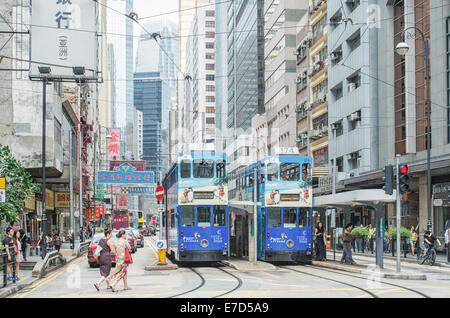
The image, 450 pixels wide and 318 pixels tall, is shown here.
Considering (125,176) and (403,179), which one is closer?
(403,179)

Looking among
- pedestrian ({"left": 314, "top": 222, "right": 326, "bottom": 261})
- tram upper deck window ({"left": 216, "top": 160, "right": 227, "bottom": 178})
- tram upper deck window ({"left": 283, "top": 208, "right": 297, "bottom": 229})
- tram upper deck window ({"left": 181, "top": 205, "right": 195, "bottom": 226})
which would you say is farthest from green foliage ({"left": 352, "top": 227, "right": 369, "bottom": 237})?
tram upper deck window ({"left": 181, "top": 205, "right": 195, "bottom": 226})

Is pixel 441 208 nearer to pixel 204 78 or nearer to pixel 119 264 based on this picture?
pixel 119 264

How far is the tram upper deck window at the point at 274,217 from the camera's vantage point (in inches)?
1061

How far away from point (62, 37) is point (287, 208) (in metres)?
12.5

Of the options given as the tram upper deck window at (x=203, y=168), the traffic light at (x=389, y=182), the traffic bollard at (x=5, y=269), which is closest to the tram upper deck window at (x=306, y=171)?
the tram upper deck window at (x=203, y=168)

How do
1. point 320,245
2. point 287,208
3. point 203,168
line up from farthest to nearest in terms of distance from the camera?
point 320,245, point 287,208, point 203,168

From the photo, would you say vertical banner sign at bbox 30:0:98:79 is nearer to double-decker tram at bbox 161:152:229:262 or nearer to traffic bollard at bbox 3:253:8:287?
double-decker tram at bbox 161:152:229:262

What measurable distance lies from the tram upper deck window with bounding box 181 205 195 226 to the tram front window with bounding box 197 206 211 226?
0.24 meters

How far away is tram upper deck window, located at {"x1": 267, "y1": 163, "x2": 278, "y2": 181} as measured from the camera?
2684 cm

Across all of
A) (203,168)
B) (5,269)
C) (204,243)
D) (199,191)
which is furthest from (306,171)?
(5,269)

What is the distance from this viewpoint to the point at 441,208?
39094 millimetres

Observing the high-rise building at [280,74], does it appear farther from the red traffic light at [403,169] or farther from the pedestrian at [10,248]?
the pedestrian at [10,248]
